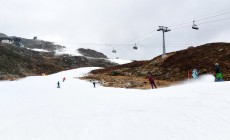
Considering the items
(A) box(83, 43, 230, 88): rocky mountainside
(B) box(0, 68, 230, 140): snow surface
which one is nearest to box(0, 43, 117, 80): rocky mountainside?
(A) box(83, 43, 230, 88): rocky mountainside

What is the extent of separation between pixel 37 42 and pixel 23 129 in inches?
7242

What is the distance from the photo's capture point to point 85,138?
949 cm

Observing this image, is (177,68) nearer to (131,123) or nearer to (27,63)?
(131,123)

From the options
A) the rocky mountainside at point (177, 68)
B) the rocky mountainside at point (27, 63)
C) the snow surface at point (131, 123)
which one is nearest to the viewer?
the snow surface at point (131, 123)

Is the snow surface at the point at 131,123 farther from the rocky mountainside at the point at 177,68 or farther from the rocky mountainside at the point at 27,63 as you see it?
the rocky mountainside at the point at 27,63

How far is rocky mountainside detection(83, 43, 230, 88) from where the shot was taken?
42.4m

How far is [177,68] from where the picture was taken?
49.4 meters

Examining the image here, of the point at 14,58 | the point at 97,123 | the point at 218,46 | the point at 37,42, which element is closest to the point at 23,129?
the point at 97,123

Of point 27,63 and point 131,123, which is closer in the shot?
point 131,123

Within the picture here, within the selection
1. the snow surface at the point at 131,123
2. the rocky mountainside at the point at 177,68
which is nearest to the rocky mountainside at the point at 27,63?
the rocky mountainside at the point at 177,68

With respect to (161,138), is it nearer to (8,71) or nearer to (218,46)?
(218,46)

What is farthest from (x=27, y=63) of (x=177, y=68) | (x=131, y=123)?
(x=131, y=123)

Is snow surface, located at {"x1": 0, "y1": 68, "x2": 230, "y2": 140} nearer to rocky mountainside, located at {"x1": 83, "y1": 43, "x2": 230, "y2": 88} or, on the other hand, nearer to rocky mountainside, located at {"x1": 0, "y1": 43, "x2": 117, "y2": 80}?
rocky mountainside, located at {"x1": 83, "y1": 43, "x2": 230, "y2": 88}

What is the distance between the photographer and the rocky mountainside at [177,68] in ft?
139
